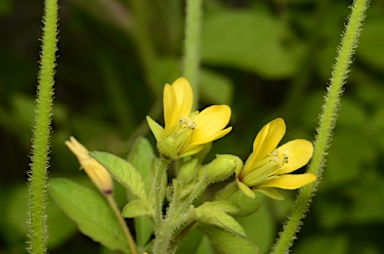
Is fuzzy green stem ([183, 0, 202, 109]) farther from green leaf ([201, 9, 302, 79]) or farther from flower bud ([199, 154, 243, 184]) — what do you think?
green leaf ([201, 9, 302, 79])

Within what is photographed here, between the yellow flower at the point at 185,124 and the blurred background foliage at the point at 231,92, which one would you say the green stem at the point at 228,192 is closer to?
the yellow flower at the point at 185,124

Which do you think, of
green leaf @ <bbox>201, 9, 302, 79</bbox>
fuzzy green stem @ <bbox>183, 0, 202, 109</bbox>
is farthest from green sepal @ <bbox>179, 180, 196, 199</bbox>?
green leaf @ <bbox>201, 9, 302, 79</bbox>

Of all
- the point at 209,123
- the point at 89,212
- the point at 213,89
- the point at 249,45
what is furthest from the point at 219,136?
the point at 249,45

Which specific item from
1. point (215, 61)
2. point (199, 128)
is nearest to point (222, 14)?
point (215, 61)

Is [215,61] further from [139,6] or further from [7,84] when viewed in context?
[7,84]

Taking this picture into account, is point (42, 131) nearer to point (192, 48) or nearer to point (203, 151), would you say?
point (203, 151)

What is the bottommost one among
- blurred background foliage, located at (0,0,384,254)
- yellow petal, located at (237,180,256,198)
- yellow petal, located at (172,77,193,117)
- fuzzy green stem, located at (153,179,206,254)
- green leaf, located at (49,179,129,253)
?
blurred background foliage, located at (0,0,384,254)
